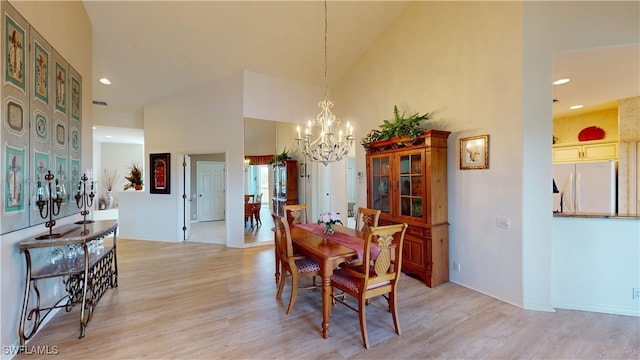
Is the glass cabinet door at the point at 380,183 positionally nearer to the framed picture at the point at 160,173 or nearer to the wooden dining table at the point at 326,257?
the wooden dining table at the point at 326,257

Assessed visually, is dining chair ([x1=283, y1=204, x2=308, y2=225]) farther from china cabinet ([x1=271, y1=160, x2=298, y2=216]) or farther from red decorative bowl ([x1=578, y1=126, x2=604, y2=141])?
red decorative bowl ([x1=578, y1=126, x2=604, y2=141])

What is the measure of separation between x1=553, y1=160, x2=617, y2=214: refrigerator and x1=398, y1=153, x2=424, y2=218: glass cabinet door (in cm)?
227

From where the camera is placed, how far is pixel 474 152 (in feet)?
11.0

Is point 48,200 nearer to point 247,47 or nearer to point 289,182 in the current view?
point 247,47

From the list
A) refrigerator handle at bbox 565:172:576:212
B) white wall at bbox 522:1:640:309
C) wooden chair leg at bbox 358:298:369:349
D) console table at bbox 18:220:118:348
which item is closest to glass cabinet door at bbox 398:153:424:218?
white wall at bbox 522:1:640:309

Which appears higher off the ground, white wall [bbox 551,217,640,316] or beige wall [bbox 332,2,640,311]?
beige wall [bbox 332,2,640,311]

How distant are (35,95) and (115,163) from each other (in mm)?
9677

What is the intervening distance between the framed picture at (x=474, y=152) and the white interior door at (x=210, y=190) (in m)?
7.38

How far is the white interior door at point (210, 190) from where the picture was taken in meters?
8.39

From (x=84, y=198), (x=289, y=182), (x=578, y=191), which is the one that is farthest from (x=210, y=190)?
(x=578, y=191)

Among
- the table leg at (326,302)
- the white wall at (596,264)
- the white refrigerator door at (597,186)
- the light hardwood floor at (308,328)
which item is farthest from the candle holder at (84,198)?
the white refrigerator door at (597,186)

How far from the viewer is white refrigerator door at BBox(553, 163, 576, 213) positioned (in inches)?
157

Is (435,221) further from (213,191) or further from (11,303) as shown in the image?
(213,191)

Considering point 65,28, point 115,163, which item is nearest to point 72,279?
point 65,28
